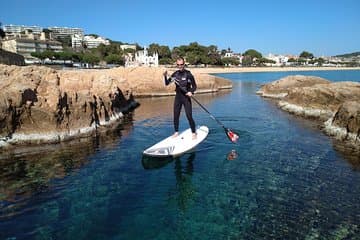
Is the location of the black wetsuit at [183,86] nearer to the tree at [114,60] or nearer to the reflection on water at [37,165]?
the reflection on water at [37,165]

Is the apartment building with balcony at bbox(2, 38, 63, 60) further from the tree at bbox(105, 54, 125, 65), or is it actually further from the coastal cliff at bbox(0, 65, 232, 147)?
the coastal cliff at bbox(0, 65, 232, 147)

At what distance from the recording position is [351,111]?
16.5 meters

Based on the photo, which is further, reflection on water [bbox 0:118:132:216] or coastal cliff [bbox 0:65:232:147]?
coastal cliff [bbox 0:65:232:147]

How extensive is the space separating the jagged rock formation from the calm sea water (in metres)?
1.95

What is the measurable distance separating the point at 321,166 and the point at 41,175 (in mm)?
10597

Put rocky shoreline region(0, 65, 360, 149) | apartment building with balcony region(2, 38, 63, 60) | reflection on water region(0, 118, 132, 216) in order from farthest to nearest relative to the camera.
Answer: apartment building with balcony region(2, 38, 63, 60) → rocky shoreline region(0, 65, 360, 149) → reflection on water region(0, 118, 132, 216)

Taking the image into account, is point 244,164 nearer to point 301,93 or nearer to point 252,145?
point 252,145

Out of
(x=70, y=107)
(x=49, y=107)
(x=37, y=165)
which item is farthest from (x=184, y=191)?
(x=70, y=107)

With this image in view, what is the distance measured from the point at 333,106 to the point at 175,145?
16.3m

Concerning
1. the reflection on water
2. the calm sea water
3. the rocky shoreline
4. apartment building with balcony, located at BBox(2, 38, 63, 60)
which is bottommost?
the calm sea water

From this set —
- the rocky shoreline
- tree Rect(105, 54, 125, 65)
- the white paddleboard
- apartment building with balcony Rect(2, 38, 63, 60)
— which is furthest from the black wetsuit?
apartment building with balcony Rect(2, 38, 63, 60)

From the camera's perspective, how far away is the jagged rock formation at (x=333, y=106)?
16391 millimetres

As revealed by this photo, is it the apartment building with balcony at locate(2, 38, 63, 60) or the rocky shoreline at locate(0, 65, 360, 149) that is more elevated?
the apartment building with balcony at locate(2, 38, 63, 60)

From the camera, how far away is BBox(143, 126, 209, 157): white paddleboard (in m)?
12.7
